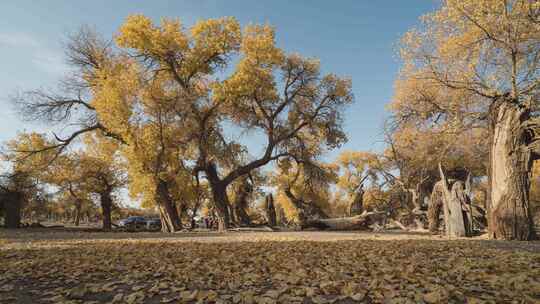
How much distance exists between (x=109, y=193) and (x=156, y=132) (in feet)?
45.0

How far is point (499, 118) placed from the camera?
11281 millimetres

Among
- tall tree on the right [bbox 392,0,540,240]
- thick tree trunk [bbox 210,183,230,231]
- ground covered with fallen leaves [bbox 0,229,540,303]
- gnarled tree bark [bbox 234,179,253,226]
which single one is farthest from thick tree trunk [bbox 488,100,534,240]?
gnarled tree bark [bbox 234,179,253,226]

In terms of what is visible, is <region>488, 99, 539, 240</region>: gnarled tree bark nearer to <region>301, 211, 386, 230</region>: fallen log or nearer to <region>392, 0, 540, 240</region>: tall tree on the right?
<region>392, 0, 540, 240</region>: tall tree on the right

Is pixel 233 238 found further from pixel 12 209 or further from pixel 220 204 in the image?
pixel 12 209

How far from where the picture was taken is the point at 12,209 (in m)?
24.4

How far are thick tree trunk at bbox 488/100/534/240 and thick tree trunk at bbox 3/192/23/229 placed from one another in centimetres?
2994

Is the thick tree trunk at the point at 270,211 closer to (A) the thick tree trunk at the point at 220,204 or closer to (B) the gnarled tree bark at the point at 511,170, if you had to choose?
(A) the thick tree trunk at the point at 220,204

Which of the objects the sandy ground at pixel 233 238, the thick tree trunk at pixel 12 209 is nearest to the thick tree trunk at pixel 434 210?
the sandy ground at pixel 233 238

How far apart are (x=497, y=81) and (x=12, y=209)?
3164 centimetres

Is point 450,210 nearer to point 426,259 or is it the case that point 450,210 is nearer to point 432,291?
point 426,259

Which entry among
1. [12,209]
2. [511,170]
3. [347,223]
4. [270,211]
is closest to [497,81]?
[511,170]

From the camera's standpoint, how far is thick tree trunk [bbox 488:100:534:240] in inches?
400

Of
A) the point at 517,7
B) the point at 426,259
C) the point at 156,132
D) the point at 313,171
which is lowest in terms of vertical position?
the point at 426,259

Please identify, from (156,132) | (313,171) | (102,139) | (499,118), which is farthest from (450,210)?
(102,139)
